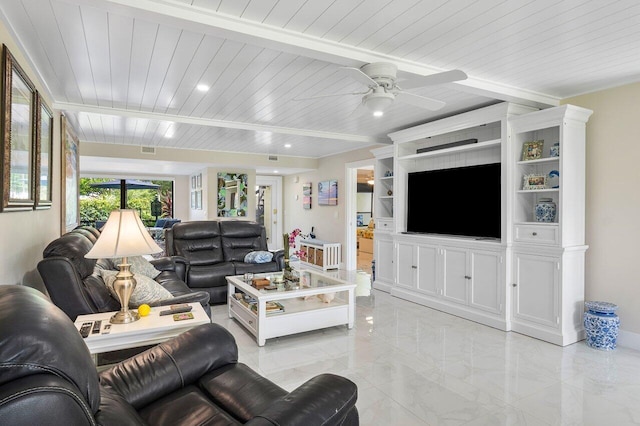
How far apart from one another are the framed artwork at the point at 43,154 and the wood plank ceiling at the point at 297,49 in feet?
1.02

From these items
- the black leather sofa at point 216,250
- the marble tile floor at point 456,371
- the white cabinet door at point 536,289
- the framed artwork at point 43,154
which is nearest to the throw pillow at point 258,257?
the black leather sofa at point 216,250

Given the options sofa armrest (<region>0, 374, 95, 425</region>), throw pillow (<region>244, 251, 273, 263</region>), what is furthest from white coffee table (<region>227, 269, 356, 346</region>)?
sofa armrest (<region>0, 374, 95, 425</region>)

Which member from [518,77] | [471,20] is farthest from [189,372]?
[518,77]

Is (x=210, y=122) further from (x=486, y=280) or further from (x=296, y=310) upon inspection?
(x=486, y=280)

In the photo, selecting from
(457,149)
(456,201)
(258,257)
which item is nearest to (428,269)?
(456,201)

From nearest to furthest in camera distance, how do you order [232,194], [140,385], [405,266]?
[140,385] < [405,266] < [232,194]

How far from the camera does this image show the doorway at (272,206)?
989 centimetres

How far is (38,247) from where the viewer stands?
3037mm

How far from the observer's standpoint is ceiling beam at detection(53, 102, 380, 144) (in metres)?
4.00

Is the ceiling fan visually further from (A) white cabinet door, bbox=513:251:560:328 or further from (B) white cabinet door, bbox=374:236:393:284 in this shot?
(B) white cabinet door, bbox=374:236:393:284

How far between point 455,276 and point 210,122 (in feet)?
11.5

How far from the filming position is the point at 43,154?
3041 mm

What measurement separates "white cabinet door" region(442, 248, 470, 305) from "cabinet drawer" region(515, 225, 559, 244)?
0.64 meters

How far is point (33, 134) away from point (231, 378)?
7.54 feet
